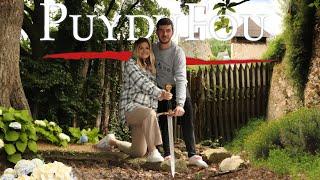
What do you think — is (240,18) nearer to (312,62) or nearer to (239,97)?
(312,62)

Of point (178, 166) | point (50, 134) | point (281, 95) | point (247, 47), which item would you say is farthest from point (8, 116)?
point (247, 47)

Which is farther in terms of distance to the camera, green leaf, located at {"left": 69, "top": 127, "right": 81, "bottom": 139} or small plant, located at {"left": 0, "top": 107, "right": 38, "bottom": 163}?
green leaf, located at {"left": 69, "top": 127, "right": 81, "bottom": 139}

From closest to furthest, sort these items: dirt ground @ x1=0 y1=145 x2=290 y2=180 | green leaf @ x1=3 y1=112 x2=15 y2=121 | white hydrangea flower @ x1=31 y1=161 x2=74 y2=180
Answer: white hydrangea flower @ x1=31 y1=161 x2=74 y2=180 → dirt ground @ x1=0 y1=145 x2=290 y2=180 → green leaf @ x1=3 y1=112 x2=15 y2=121

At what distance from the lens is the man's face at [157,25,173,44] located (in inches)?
241

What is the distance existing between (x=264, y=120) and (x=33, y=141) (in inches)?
218

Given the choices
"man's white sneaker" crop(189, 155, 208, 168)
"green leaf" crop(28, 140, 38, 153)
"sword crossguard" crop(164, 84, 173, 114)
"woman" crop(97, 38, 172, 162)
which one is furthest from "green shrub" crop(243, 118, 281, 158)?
"green leaf" crop(28, 140, 38, 153)

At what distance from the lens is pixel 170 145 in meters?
6.80

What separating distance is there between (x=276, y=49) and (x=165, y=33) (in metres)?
6.22

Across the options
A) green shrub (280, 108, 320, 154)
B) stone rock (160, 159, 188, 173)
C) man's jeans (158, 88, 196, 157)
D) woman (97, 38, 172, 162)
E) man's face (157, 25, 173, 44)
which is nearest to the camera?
man's face (157, 25, 173, 44)

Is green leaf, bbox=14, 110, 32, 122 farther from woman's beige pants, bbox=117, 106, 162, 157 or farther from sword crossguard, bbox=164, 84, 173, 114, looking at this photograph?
sword crossguard, bbox=164, 84, 173, 114

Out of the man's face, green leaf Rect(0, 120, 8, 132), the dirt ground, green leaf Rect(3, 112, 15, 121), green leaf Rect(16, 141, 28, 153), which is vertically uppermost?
the man's face

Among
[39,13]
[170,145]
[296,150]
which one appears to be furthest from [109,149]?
[39,13]

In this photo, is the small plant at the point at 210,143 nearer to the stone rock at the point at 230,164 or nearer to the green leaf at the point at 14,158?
the stone rock at the point at 230,164

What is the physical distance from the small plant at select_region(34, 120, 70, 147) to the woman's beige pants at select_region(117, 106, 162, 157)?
3.79 ft
